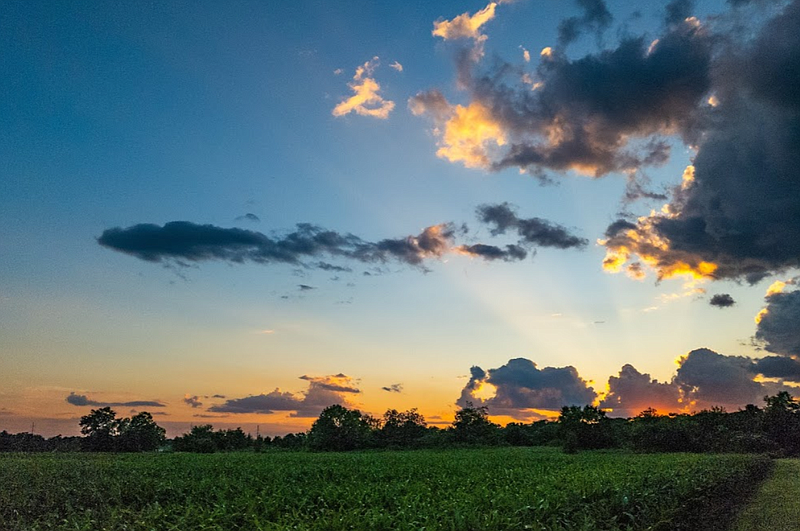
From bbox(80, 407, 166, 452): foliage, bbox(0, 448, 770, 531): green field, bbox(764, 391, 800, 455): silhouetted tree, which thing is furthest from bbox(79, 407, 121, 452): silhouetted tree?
bbox(764, 391, 800, 455): silhouetted tree

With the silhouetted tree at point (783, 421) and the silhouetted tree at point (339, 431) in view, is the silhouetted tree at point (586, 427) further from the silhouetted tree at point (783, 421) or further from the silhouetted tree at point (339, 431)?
the silhouetted tree at point (339, 431)

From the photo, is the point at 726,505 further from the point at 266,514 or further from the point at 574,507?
the point at 266,514

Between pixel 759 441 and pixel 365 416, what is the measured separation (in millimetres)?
48196

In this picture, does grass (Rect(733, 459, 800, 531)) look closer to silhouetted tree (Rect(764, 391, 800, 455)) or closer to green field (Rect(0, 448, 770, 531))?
green field (Rect(0, 448, 770, 531))

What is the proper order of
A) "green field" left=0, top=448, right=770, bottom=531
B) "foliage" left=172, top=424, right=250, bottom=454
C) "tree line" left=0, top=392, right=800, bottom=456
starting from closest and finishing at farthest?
"green field" left=0, top=448, right=770, bottom=531, "tree line" left=0, top=392, right=800, bottom=456, "foliage" left=172, top=424, right=250, bottom=454

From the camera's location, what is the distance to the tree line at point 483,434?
2089 inches

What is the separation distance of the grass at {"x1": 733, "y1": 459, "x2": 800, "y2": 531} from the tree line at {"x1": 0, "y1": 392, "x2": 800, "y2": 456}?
1006 inches

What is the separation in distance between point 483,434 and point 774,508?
60.1 metres

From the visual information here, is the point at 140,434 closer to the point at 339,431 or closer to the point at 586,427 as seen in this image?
the point at 339,431

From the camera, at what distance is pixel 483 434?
77.9 m

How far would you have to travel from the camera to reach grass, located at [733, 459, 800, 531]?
54.5ft

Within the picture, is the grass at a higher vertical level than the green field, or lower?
lower

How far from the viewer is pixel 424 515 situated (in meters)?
7.58

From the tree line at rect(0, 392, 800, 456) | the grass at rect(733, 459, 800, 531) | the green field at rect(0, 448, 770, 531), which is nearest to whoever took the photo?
the green field at rect(0, 448, 770, 531)
